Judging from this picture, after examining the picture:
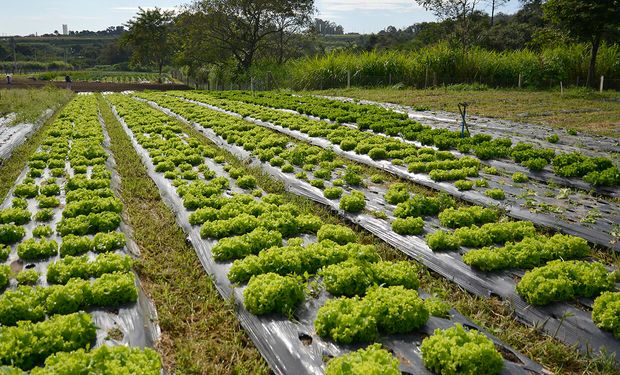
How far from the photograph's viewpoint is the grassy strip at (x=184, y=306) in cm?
529

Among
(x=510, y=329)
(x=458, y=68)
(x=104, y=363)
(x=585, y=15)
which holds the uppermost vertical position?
(x=585, y=15)

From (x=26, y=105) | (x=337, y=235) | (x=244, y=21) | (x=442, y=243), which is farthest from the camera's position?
(x=244, y=21)

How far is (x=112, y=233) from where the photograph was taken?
302 inches

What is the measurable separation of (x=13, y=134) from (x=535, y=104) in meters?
25.3

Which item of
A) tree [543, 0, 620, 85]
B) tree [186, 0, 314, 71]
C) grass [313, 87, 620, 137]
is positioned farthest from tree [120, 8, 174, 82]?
tree [543, 0, 620, 85]

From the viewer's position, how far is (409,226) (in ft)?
26.9

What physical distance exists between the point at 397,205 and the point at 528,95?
81.0 feet

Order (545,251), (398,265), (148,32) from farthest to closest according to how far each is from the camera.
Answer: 1. (148,32)
2. (545,251)
3. (398,265)

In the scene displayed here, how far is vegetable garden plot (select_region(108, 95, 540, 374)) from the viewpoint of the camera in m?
5.00

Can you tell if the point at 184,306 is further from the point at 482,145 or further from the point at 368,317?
the point at 482,145

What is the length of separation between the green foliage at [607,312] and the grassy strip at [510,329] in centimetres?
37

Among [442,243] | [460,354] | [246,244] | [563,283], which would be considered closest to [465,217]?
[442,243]

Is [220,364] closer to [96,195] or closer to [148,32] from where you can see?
[96,195]

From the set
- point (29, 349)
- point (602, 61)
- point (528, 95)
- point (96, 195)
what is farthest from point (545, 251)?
point (602, 61)
